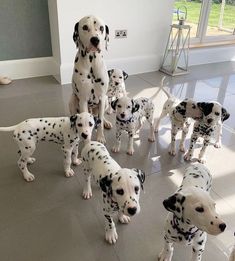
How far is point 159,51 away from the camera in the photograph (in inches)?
166

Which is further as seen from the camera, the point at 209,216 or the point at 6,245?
the point at 6,245

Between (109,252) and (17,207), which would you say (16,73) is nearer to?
(17,207)

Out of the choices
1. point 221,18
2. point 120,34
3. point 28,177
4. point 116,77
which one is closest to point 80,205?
point 28,177

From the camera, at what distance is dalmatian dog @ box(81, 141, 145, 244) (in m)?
1.29

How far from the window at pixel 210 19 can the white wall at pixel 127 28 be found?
53 centimetres

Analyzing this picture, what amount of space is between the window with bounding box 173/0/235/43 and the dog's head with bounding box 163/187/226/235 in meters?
3.72

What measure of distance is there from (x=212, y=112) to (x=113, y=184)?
3.37ft

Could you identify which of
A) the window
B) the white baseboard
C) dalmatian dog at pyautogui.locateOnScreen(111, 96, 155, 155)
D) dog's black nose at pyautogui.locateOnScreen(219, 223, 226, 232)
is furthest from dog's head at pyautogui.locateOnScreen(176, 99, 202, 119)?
the window

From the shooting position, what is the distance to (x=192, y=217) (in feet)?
3.86

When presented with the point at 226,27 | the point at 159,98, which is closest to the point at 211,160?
the point at 159,98

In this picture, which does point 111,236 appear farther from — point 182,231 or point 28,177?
point 28,177

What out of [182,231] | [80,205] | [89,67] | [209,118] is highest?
[89,67]

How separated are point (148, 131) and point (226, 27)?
334 centimetres

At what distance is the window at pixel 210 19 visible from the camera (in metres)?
4.52
